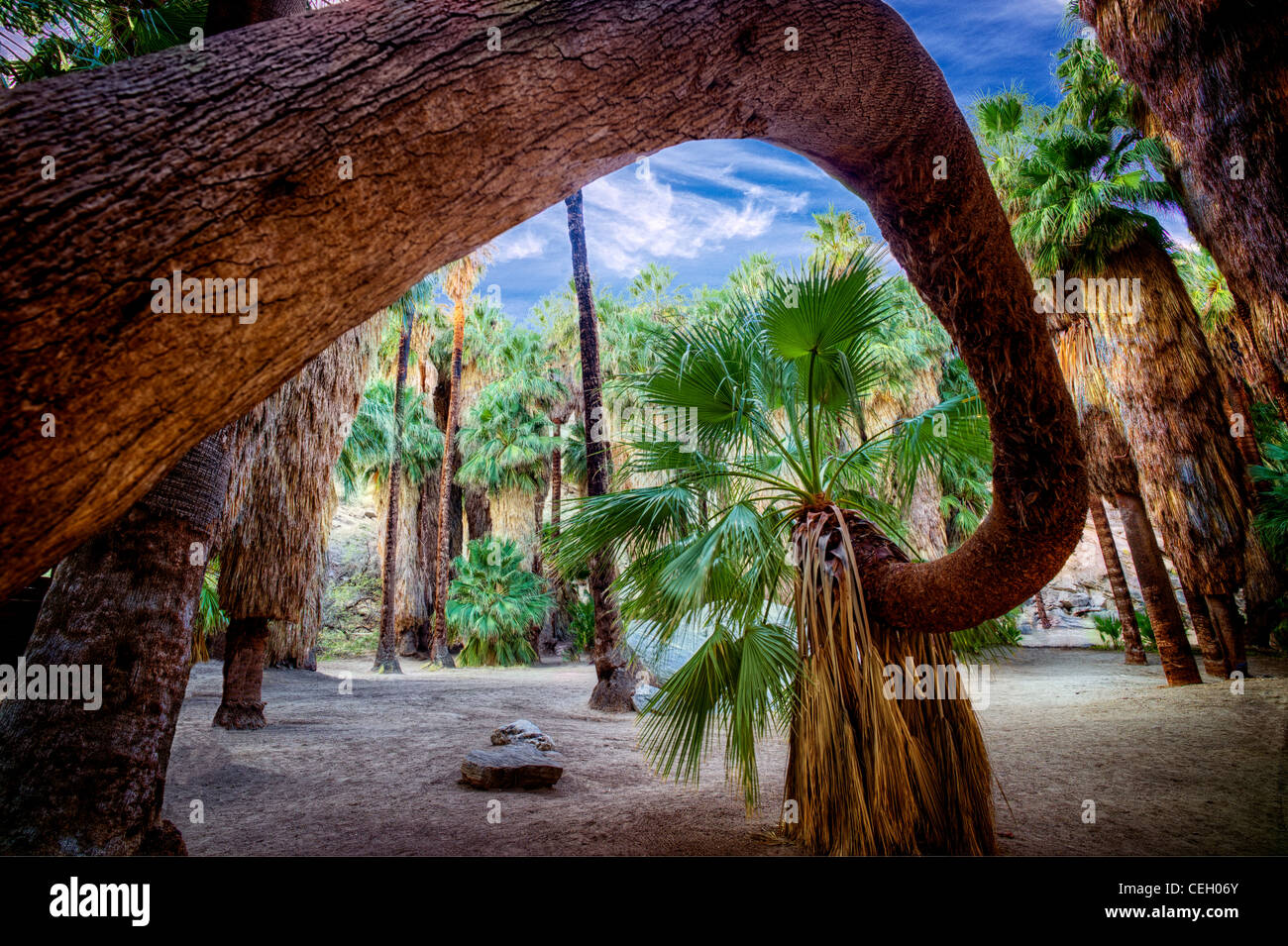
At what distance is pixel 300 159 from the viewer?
4.26 feet

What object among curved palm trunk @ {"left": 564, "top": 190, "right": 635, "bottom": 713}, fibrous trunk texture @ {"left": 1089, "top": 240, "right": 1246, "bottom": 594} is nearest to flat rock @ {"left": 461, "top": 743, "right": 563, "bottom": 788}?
curved palm trunk @ {"left": 564, "top": 190, "right": 635, "bottom": 713}

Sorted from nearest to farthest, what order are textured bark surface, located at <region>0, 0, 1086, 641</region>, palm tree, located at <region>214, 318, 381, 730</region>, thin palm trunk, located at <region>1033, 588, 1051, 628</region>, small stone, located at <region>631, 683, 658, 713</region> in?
1. textured bark surface, located at <region>0, 0, 1086, 641</region>
2. palm tree, located at <region>214, 318, 381, 730</region>
3. small stone, located at <region>631, 683, 658, 713</region>
4. thin palm trunk, located at <region>1033, 588, 1051, 628</region>

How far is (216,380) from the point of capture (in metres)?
1.28

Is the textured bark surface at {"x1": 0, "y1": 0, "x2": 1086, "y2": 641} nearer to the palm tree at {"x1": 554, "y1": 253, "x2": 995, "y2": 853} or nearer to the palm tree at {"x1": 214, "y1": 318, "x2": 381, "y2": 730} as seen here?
the palm tree at {"x1": 554, "y1": 253, "x2": 995, "y2": 853}

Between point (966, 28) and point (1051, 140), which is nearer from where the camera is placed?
point (966, 28)

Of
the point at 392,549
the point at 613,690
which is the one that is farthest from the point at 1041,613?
the point at 392,549

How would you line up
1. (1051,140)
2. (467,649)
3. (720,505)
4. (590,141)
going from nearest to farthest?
(590,141)
(720,505)
(1051,140)
(467,649)

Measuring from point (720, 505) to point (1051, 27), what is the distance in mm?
9415

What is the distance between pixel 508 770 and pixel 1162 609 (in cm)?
872

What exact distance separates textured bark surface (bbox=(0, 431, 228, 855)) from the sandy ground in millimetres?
1158

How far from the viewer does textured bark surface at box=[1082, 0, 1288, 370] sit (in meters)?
3.42

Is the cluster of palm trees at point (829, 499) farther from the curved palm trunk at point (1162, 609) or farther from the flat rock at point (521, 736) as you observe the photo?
the flat rock at point (521, 736)
